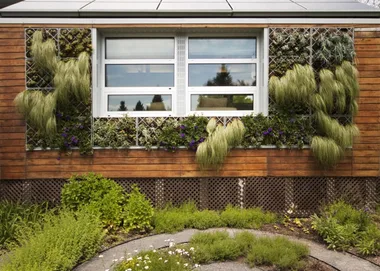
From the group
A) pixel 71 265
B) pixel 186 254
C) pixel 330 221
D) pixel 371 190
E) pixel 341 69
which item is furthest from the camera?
pixel 371 190

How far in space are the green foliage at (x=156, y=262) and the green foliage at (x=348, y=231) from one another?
1.75 meters

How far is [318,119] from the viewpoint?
180 inches

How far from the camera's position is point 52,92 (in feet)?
15.0

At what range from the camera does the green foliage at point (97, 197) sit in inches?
158

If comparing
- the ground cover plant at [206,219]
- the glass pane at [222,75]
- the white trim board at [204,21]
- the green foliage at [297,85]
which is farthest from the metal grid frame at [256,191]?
the white trim board at [204,21]

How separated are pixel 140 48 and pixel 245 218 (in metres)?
3.07

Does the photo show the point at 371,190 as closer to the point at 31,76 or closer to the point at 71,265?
the point at 71,265

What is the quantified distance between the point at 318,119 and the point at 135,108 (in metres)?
2.81

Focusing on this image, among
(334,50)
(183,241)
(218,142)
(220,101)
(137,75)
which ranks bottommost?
(183,241)

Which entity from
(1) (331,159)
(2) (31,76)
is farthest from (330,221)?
(2) (31,76)

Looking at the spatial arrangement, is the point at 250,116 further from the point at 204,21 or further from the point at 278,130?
the point at 204,21

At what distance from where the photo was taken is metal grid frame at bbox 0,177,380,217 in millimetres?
4754

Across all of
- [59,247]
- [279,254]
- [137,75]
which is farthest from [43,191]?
[279,254]

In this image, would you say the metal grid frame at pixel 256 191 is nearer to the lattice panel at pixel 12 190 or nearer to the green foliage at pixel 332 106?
the lattice panel at pixel 12 190
